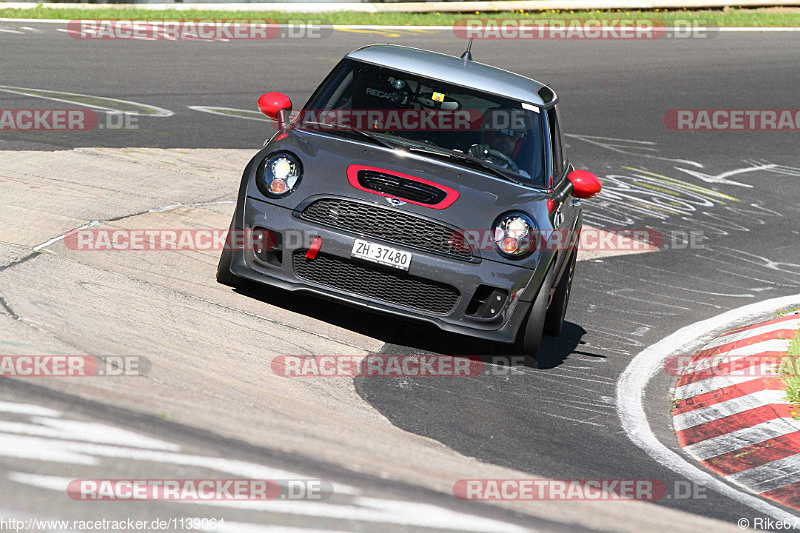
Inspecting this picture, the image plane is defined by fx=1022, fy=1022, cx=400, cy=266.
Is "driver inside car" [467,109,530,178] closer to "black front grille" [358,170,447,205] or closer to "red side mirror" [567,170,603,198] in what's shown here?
"red side mirror" [567,170,603,198]

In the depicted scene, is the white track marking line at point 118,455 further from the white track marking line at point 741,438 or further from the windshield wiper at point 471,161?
the windshield wiper at point 471,161

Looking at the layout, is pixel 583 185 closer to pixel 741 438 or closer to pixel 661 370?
pixel 661 370

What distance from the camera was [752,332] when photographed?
24.7 feet

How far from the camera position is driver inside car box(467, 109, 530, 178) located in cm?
657

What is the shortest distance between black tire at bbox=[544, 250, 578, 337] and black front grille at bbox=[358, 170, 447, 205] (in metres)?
1.28

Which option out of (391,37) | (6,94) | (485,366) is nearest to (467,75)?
(485,366)

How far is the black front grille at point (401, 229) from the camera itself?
584 cm

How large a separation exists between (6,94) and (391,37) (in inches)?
356

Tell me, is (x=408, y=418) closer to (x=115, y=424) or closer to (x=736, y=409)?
(x=115, y=424)

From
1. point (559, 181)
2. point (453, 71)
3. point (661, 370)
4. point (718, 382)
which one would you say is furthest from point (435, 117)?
point (718, 382)

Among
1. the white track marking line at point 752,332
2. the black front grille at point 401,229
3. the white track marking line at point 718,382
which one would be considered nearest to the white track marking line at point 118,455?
the black front grille at point 401,229

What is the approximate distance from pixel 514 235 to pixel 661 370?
1668 millimetres

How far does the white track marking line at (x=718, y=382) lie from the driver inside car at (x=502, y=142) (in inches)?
66.2

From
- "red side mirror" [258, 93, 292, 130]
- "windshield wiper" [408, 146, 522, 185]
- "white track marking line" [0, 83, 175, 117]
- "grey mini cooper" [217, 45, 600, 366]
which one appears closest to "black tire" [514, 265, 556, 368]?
"grey mini cooper" [217, 45, 600, 366]
